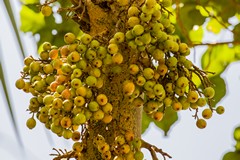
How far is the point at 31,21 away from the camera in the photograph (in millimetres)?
2422

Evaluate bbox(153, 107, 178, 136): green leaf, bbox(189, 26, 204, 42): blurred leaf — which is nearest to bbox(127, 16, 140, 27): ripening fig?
bbox(153, 107, 178, 136): green leaf

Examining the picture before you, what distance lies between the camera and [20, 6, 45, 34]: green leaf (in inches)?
95.1

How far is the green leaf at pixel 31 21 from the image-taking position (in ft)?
7.93

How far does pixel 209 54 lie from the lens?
2.49 m

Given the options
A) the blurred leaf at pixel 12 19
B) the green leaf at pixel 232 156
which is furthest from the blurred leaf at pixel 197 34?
the blurred leaf at pixel 12 19

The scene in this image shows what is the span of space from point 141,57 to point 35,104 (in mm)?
274

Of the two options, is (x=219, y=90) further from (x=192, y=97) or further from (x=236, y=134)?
(x=192, y=97)

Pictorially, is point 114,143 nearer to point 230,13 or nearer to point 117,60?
point 117,60

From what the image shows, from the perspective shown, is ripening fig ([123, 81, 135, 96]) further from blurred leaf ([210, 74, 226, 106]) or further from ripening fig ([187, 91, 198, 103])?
blurred leaf ([210, 74, 226, 106])

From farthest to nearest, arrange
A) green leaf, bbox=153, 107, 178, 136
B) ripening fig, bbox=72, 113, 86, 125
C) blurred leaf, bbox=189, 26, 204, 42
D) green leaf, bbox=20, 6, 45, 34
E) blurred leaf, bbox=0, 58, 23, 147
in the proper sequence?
1. blurred leaf, bbox=189, 26, 204, 42
2. green leaf, bbox=20, 6, 45, 34
3. green leaf, bbox=153, 107, 178, 136
4. ripening fig, bbox=72, 113, 86, 125
5. blurred leaf, bbox=0, 58, 23, 147

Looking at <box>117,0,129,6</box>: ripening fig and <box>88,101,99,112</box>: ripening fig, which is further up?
<box>117,0,129,6</box>: ripening fig

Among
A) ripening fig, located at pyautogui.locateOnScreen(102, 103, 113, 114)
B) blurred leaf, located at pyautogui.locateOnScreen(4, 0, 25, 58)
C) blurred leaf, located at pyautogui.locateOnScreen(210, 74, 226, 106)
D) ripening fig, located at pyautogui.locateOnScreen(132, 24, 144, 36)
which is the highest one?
blurred leaf, located at pyautogui.locateOnScreen(4, 0, 25, 58)

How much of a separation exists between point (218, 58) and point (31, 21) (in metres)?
0.87

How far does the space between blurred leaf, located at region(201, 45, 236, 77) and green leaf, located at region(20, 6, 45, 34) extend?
0.77 metres
